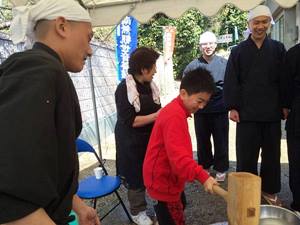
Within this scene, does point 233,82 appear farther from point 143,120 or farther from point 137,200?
point 137,200

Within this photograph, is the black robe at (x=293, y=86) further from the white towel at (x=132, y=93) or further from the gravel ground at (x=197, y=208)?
the white towel at (x=132, y=93)

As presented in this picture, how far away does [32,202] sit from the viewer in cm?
83

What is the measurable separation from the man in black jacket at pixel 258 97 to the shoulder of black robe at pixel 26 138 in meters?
2.87

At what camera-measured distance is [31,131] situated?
82 centimetres

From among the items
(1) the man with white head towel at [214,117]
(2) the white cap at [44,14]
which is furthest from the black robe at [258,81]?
(2) the white cap at [44,14]

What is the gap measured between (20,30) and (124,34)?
6430mm

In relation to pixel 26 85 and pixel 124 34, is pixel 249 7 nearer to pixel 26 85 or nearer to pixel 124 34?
pixel 26 85

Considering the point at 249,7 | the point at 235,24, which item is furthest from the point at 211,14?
the point at 235,24

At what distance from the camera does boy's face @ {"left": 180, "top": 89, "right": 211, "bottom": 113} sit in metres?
2.16

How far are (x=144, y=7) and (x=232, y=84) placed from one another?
1261 mm

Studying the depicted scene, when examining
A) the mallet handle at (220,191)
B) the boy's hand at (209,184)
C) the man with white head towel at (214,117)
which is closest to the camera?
the mallet handle at (220,191)

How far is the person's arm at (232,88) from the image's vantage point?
3572mm

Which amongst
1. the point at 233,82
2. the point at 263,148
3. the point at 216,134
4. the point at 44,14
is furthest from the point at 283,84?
the point at 44,14

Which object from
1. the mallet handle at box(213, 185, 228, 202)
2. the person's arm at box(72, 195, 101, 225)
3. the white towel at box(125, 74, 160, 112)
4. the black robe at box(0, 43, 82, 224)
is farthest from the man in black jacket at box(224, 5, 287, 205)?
the black robe at box(0, 43, 82, 224)
